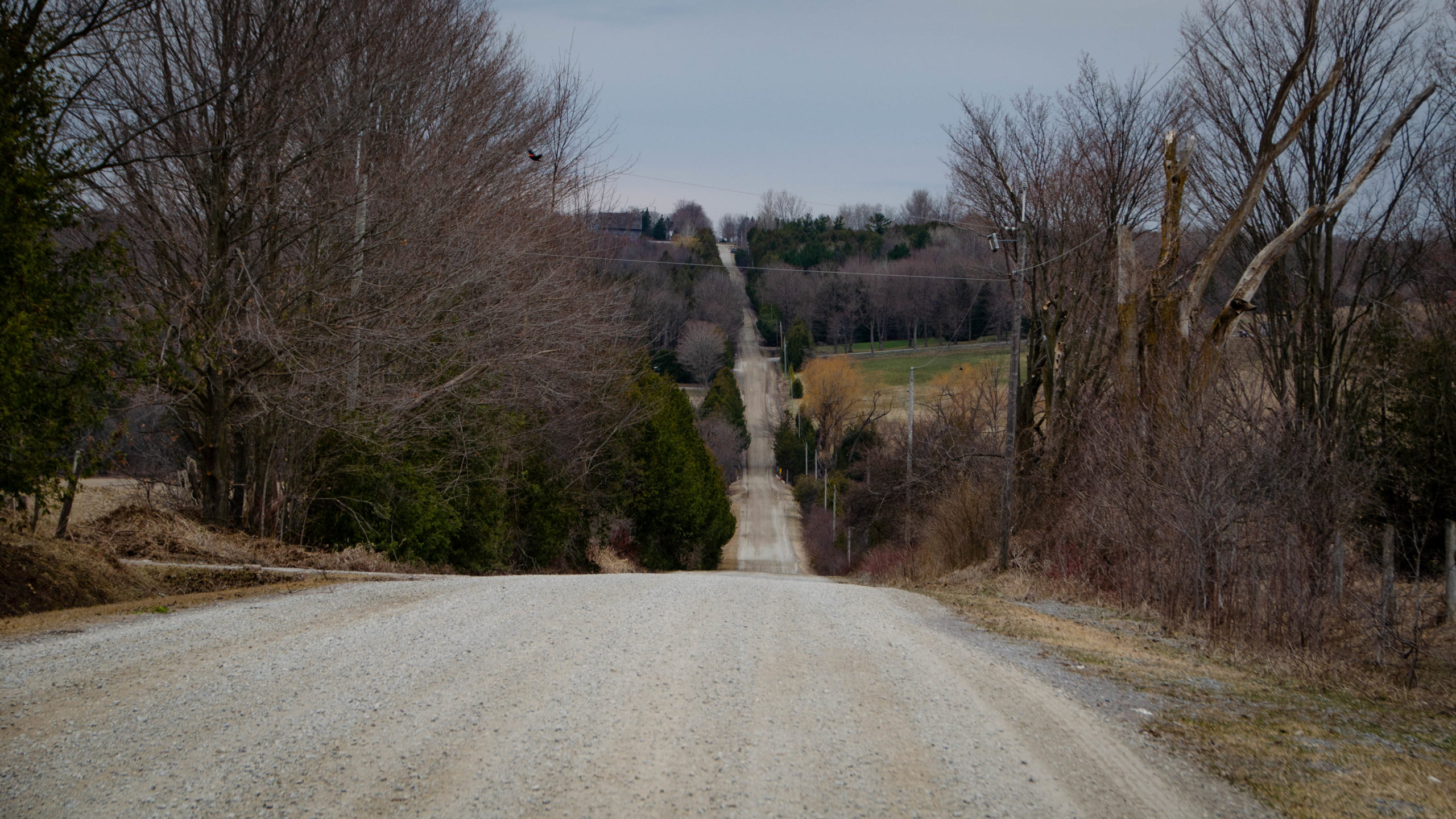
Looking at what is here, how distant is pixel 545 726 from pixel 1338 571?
841cm

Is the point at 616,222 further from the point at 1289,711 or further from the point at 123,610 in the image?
the point at 1289,711

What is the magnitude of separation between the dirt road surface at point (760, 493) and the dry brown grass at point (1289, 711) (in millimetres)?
35909

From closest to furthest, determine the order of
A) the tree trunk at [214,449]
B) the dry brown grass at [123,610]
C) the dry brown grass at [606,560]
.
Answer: the dry brown grass at [123,610]
the tree trunk at [214,449]
the dry brown grass at [606,560]

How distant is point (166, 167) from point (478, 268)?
5.87 metres

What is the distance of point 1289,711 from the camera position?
588cm

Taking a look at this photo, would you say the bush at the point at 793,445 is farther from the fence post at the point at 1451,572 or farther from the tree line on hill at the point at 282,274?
the fence post at the point at 1451,572

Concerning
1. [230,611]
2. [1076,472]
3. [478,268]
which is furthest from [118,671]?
[1076,472]

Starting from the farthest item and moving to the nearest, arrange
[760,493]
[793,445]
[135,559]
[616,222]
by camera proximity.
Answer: [793,445] < [760,493] < [616,222] < [135,559]

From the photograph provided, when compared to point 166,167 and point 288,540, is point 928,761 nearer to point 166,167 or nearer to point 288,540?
point 166,167

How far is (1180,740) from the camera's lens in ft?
16.8

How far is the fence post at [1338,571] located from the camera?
9.10 m

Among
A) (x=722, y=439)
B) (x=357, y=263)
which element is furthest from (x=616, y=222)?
(x=722, y=439)

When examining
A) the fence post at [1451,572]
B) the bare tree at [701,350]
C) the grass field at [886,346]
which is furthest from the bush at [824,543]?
the grass field at [886,346]

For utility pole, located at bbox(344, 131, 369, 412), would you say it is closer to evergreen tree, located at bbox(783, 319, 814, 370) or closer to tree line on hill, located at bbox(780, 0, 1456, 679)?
tree line on hill, located at bbox(780, 0, 1456, 679)
